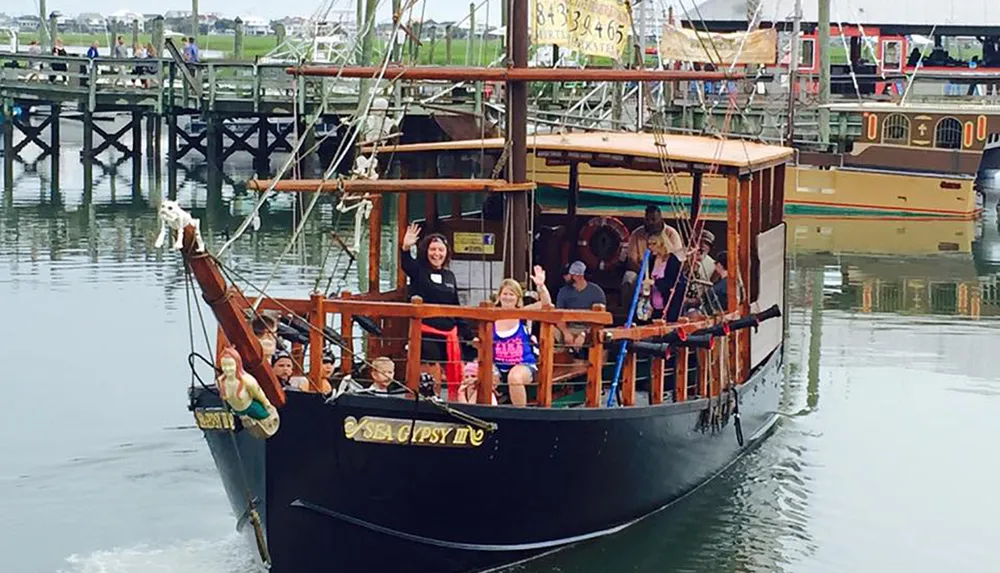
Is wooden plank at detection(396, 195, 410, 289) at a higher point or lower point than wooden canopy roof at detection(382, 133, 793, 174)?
lower

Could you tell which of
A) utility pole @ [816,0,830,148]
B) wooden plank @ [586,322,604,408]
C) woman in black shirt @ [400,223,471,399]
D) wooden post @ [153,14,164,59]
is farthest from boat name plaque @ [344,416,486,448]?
wooden post @ [153,14,164,59]

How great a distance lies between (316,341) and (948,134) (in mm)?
30268

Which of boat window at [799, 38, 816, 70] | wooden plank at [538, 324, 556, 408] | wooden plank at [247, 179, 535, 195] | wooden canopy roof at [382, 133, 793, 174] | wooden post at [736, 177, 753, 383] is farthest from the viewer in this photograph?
boat window at [799, 38, 816, 70]

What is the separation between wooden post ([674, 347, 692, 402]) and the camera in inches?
536

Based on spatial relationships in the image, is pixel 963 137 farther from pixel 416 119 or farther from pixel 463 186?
pixel 463 186

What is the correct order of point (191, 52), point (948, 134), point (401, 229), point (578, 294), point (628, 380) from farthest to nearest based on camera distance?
A: point (191, 52) < point (948, 134) < point (401, 229) < point (578, 294) < point (628, 380)

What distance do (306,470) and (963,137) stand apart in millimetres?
30416

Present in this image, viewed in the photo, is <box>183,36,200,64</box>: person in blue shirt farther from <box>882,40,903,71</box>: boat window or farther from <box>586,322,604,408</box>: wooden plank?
<box>586,322,604,408</box>: wooden plank

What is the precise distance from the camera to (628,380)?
12781mm

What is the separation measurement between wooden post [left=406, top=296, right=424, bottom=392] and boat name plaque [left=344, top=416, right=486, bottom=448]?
0.24 metres

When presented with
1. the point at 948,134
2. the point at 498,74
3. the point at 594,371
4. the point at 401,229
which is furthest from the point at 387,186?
the point at 948,134

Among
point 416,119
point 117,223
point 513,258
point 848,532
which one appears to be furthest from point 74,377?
point 416,119

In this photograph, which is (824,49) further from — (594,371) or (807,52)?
(594,371)

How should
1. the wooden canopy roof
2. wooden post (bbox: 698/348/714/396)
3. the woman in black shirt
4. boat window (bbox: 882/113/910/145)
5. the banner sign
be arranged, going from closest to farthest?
1. the woman in black shirt
2. wooden post (bbox: 698/348/714/396)
3. the wooden canopy roof
4. the banner sign
5. boat window (bbox: 882/113/910/145)
